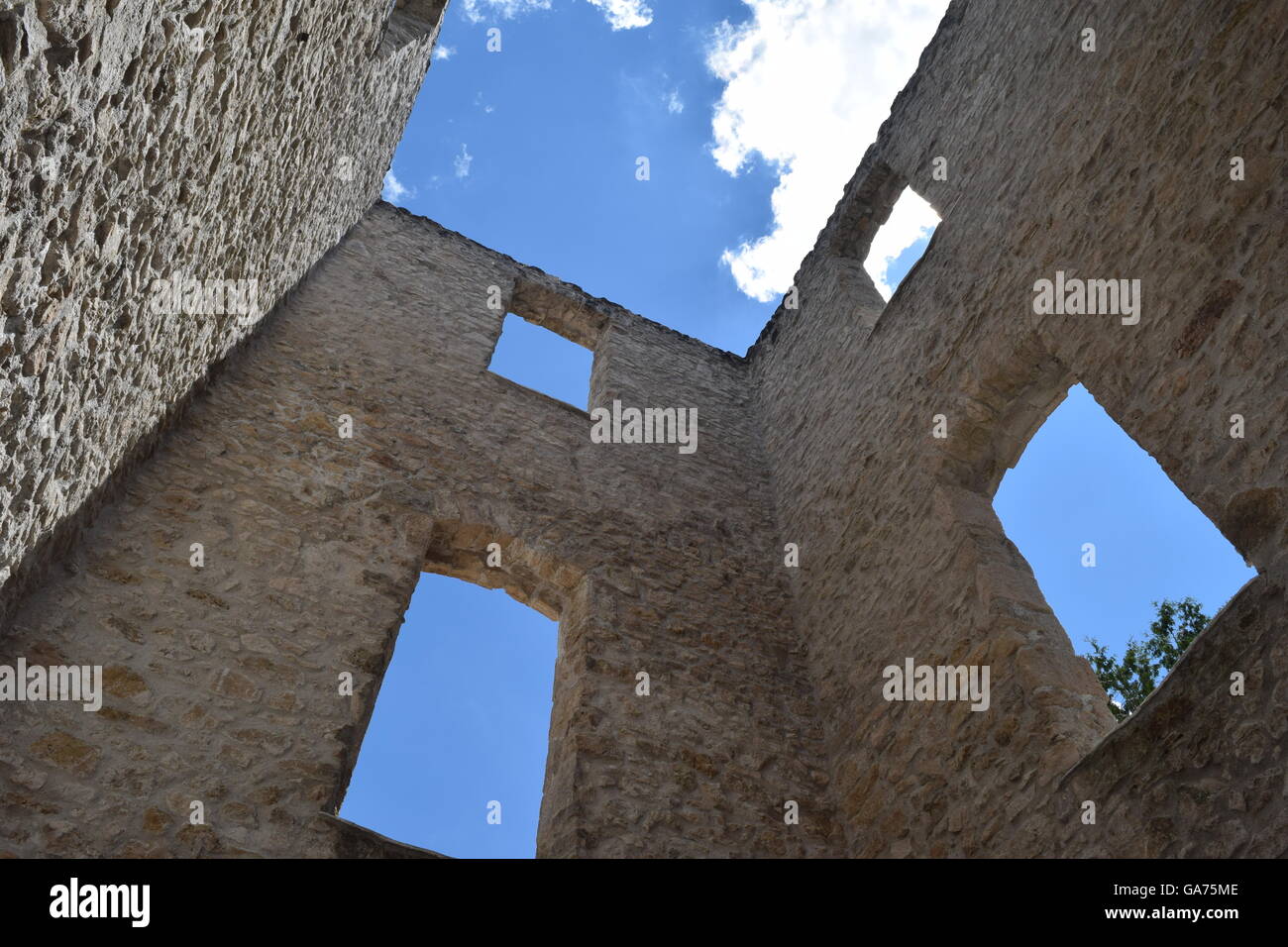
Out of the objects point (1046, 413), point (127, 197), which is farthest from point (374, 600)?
point (1046, 413)


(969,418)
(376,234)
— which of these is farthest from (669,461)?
(376,234)

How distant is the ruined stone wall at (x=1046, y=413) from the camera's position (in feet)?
10.0

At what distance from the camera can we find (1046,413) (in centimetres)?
494

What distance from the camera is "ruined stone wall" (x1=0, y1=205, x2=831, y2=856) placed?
133 inches

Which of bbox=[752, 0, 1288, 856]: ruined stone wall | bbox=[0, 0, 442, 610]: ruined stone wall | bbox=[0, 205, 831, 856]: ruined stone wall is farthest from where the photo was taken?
bbox=[0, 205, 831, 856]: ruined stone wall

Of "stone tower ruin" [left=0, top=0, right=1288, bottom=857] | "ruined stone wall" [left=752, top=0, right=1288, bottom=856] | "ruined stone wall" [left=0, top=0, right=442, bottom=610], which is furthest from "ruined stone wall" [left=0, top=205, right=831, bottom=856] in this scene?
"ruined stone wall" [left=752, top=0, right=1288, bottom=856]

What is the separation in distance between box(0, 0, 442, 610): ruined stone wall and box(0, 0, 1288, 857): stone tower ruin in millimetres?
20

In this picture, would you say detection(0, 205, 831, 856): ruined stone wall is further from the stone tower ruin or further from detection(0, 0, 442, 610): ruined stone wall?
detection(0, 0, 442, 610): ruined stone wall

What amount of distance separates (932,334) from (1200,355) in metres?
2.18

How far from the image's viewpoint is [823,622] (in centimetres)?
558

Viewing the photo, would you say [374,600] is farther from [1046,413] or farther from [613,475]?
[1046,413]
